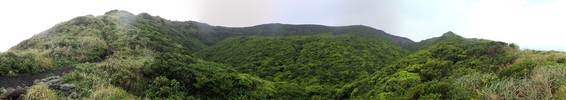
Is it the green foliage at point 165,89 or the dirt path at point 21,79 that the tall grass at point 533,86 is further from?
the dirt path at point 21,79

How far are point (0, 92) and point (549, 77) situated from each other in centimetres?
1303

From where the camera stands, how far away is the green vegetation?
1082 centimetres

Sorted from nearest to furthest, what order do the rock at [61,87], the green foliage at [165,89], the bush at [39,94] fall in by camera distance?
1. the bush at [39,94]
2. the rock at [61,87]
3. the green foliage at [165,89]

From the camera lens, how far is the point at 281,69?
2764 cm

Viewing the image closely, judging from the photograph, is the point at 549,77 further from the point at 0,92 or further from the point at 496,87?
the point at 0,92

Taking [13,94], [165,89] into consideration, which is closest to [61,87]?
[13,94]

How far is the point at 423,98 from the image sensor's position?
11250 millimetres

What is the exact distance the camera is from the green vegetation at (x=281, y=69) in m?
Answer: 10.8

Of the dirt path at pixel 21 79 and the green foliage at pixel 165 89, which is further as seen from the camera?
the green foliage at pixel 165 89

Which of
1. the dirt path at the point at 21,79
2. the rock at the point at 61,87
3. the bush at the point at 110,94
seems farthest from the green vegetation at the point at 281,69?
the dirt path at the point at 21,79

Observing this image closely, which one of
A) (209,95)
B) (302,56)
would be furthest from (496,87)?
(302,56)

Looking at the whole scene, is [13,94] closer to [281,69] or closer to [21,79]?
[21,79]

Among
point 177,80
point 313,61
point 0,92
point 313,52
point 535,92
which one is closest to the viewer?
point 535,92

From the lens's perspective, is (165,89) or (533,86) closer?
(533,86)
